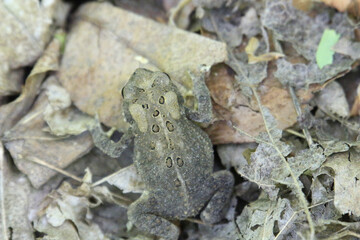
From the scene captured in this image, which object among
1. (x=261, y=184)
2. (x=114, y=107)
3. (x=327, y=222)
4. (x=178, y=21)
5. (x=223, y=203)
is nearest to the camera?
(x=327, y=222)

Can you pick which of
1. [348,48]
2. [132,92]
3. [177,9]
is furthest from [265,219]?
[177,9]

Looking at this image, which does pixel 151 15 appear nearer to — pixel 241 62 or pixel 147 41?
pixel 147 41

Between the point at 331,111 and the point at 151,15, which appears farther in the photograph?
the point at 151,15

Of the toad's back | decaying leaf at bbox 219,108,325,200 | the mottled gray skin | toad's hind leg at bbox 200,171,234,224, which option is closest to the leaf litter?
decaying leaf at bbox 219,108,325,200

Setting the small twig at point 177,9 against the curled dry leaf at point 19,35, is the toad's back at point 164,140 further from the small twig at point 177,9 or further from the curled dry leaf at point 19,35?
the curled dry leaf at point 19,35

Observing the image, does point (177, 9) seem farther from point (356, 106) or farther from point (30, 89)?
point (356, 106)

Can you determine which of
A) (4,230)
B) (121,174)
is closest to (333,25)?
(121,174)

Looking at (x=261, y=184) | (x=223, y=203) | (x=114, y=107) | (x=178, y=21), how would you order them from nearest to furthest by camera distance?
(x=261, y=184) < (x=223, y=203) < (x=114, y=107) < (x=178, y=21)

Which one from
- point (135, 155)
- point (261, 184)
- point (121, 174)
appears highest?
point (261, 184)
